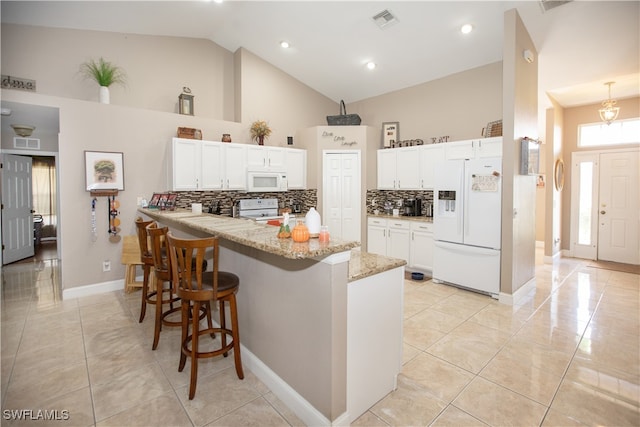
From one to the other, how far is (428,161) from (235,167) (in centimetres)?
324

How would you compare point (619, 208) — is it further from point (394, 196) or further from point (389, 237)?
point (389, 237)

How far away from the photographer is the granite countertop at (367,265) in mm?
1886

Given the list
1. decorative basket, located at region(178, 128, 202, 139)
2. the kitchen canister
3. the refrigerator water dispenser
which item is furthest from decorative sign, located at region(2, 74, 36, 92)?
the refrigerator water dispenser

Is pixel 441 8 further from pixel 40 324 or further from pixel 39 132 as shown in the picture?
pixel 39 132

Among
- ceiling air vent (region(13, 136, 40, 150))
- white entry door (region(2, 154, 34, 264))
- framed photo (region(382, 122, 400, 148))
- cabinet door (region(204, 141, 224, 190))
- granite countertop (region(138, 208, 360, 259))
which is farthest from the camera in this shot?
framed photo (region(382, 122, 400, 148))

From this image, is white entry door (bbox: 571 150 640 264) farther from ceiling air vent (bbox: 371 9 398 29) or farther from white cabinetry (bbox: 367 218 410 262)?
ceiling air vent (bbox: 371 9 398 29)

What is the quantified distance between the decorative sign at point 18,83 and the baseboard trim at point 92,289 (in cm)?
268

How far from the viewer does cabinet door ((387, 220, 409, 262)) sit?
535 centimetres

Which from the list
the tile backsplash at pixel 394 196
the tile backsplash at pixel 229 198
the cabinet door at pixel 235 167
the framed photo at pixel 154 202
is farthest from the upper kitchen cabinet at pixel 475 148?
the framed photo at pixel 154 202

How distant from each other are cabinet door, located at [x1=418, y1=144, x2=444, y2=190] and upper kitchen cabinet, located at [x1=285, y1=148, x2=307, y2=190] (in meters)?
2.16

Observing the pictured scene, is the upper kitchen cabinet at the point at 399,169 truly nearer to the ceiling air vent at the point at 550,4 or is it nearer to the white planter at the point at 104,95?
the ceiling air vent at the point at 550,4

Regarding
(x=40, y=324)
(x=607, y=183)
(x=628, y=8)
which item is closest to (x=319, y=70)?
(x=628, y=8)

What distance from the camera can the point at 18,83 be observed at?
4023 millimetres

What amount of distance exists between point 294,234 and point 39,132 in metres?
5.99
